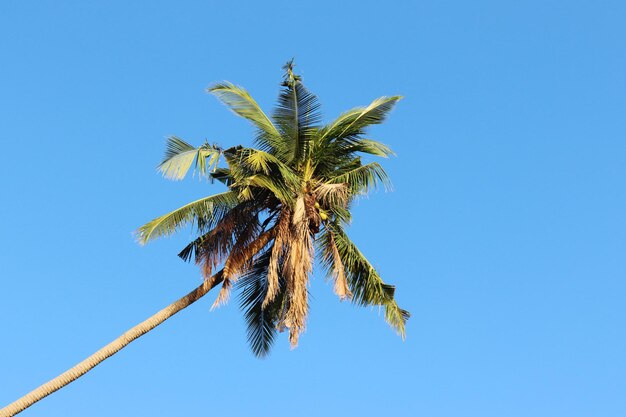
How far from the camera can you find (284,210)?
2781 cm

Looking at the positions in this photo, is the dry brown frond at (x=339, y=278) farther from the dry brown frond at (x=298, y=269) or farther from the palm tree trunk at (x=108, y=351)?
the palm tree trunk at (x=108, y=351)

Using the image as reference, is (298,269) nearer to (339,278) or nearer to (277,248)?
(277,248)

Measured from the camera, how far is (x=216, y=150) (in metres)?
27.9

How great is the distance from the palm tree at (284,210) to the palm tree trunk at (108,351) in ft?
0.09

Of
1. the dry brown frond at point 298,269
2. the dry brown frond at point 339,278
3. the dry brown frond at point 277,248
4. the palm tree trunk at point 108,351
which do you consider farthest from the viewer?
the dry brown frond at point 339,278

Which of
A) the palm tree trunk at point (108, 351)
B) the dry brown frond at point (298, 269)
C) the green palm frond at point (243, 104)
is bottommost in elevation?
the palm tree trunk at point (108, 351)

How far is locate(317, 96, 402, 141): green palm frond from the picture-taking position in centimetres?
2875

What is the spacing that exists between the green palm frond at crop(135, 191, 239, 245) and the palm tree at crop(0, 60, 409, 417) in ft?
0.07

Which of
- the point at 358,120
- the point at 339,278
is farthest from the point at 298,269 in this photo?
the point at 358,120

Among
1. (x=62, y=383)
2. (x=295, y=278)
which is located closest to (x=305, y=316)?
(x=295, y=278)

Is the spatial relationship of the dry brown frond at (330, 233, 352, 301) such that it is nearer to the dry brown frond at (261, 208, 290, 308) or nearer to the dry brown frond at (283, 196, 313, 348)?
the dry brown frond at (283, 196, 313, 348)

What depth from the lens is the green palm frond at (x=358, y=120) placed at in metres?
28.8

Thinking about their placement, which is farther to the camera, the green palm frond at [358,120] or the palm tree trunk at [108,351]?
the green palm frond at [358,120]

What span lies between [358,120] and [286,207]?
2.63 m
